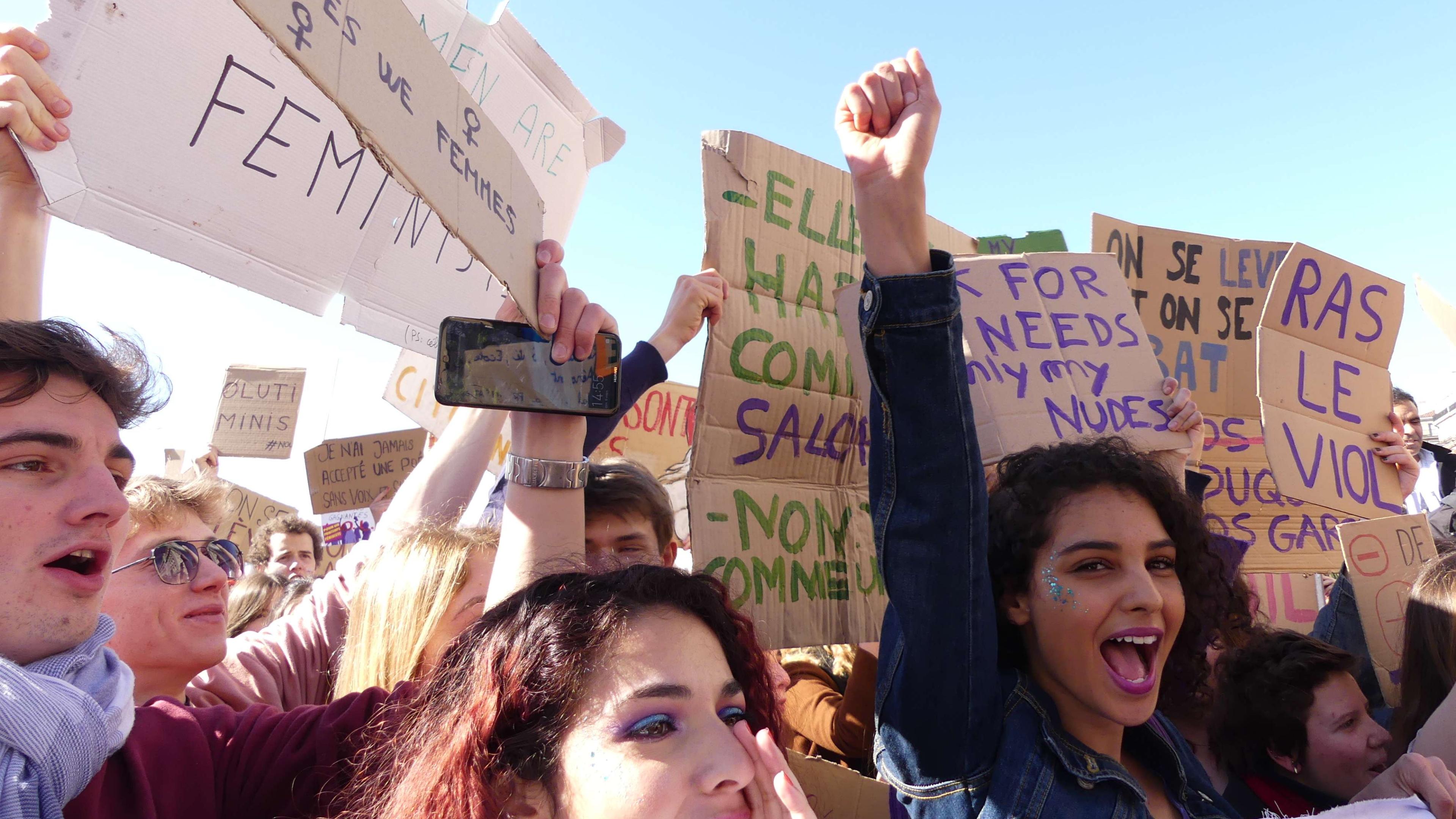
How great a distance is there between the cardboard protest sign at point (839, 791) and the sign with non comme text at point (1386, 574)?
5.38ft

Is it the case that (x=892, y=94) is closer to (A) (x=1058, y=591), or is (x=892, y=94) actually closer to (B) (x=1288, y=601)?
(A) (x=1058, y=591)

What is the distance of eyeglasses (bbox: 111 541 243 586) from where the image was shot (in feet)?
6.93

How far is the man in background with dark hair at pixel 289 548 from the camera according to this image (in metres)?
5.86

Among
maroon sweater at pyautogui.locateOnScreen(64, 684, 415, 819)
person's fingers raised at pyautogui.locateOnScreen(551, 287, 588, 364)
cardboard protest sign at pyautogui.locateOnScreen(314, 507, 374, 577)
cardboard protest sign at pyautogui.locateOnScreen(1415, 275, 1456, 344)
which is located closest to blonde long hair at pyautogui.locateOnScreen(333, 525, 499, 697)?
maroon sweater at pyautogui.locateOnScreen(64, 684, 415, 819)

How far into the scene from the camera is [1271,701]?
253cm

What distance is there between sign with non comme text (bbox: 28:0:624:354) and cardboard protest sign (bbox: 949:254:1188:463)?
1287 millimetres

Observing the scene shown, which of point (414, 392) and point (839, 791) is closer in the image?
point (839, 791)

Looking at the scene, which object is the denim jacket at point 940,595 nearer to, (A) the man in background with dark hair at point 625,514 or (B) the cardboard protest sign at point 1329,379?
(A) the man in background with dark hair at point 625,514

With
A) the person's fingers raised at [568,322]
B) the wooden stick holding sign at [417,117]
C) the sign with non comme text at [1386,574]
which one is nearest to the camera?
the wooden stick holding sign at [417,117]

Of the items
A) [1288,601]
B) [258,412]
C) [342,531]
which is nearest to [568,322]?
[1288,601]

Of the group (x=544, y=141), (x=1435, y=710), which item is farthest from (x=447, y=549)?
(x=1435, y=710)

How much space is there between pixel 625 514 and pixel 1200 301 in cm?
245

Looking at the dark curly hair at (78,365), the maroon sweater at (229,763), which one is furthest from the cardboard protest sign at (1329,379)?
the dark curly hair at (78,365)

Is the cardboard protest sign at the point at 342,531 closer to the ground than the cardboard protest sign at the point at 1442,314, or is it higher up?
closer to the ground
